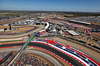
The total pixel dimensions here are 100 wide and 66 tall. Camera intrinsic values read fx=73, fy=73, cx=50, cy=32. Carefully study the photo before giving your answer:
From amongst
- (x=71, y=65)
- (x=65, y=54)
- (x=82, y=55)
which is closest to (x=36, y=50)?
(x=65, y=54)

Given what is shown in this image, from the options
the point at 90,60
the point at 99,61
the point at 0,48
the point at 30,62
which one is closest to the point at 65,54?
the point at 90,60

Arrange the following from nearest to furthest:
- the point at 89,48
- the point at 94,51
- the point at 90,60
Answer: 1. the point at 90,60
2. the point at 94,51
3. the point at 89,48

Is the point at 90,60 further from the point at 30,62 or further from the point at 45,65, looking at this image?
the point at 30,62

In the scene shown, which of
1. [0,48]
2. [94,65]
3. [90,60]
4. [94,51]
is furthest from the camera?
[0,48]

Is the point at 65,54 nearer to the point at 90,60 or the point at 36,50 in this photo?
the point at 90,60

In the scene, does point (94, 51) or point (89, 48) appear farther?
point (89, 48)

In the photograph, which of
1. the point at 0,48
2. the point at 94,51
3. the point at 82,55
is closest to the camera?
the point at 82,55

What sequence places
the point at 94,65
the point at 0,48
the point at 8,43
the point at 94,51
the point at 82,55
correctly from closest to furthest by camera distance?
the point at 94,65 → the point at 82,55 → the point at 94,51 → the point at 0,48 → the point at 8,43

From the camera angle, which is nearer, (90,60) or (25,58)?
(90,60)

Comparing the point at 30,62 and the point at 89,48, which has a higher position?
the point at 89,48
